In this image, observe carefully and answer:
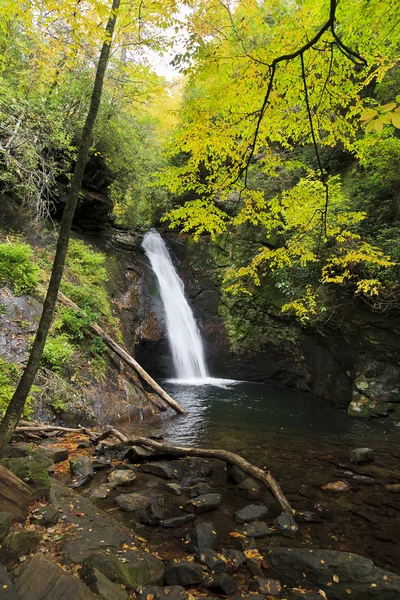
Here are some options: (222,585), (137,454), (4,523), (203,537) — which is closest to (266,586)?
(222,585)

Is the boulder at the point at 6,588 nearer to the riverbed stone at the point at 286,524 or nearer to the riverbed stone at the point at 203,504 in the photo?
the riverbed stone at the point at 203,504

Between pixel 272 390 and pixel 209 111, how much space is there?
11.1 metres

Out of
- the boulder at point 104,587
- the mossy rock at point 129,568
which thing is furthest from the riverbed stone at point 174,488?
the boulder at point 104,587

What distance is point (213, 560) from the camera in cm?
312

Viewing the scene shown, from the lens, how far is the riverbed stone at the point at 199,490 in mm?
4607

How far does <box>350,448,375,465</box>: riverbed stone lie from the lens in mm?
6086

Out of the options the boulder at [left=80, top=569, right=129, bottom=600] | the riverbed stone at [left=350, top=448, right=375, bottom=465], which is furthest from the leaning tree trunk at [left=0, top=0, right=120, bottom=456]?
the riverbed stone at [left=350, top=448, right=375, bottom=465]

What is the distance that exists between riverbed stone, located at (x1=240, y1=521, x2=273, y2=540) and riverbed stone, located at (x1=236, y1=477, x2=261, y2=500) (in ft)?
2.34

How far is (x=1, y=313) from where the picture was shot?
6887 millimetres

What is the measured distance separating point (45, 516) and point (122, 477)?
5.75 ft

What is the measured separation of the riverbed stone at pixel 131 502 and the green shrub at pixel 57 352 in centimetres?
364

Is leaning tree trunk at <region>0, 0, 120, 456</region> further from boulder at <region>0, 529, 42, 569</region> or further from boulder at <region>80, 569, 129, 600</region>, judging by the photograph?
boulder at <region>80, 569, 129, 600</region>

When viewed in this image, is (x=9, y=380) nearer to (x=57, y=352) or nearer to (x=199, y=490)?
(x=57, y=352)

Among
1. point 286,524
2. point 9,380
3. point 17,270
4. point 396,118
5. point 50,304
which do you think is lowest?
point 286,524
